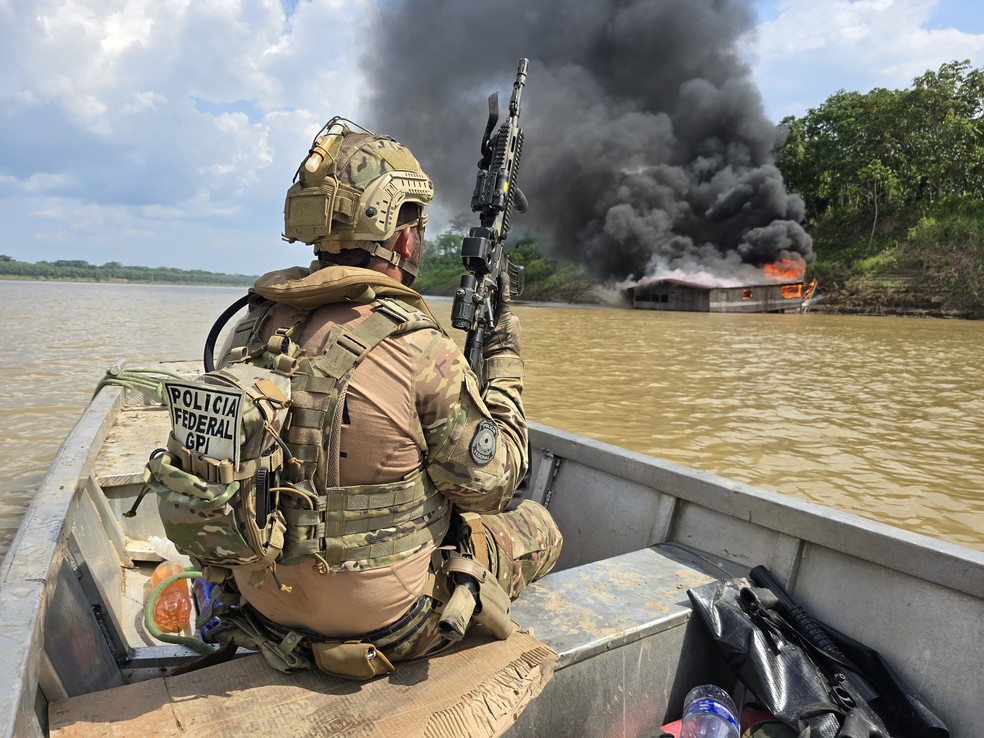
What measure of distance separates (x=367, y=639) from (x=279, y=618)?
0.27 m

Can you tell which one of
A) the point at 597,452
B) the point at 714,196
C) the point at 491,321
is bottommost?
the point at 597,452

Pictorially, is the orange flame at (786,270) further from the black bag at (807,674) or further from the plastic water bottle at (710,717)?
the plastic water bottle at (710,717)

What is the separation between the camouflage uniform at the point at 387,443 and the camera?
1736 mm

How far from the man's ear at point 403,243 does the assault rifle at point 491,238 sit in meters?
0.73

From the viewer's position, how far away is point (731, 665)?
2.45 metres

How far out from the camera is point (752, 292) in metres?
32.0

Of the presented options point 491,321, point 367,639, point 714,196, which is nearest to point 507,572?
point 367,639

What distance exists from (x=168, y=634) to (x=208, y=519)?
1365mm

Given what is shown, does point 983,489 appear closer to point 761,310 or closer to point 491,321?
point 491,321

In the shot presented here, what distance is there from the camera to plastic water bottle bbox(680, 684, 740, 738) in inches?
89.9

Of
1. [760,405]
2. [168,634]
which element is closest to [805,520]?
[168,634]

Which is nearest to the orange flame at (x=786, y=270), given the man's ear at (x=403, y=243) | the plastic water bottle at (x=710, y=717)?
the plastic water bottle at (x=710, y=717)

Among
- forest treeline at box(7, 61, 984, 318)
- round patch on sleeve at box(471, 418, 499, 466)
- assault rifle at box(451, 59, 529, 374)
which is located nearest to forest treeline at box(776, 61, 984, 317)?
forest treeline at box(7, 61, 984, 318)

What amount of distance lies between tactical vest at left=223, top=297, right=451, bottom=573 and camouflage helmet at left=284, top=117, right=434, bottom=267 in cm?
23
